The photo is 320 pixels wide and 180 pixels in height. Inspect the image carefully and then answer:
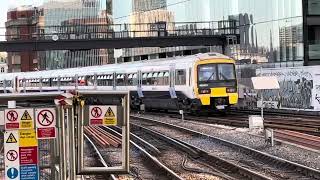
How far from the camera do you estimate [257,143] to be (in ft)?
63.5

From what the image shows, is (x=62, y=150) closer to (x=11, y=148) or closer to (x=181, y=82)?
(x=11, y=148)

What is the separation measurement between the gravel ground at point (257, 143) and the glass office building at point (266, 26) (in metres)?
21.2

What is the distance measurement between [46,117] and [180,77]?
84.8 feet

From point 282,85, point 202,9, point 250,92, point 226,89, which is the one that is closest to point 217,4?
point 202,9

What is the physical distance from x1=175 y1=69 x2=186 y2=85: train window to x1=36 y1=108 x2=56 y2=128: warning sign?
82.6 ft

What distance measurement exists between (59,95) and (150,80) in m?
30.0

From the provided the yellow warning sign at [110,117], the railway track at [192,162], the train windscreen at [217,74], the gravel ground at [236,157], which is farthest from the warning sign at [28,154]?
the train windscreen at [217,74]

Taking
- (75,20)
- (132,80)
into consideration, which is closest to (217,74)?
(132,80)

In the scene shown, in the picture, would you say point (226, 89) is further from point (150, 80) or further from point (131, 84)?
point (131, 84)

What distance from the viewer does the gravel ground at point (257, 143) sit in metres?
15.5

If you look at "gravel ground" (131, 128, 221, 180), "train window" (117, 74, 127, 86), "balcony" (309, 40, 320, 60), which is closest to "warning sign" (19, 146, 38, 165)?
"gravel ground" (131, 128, 221, 180)

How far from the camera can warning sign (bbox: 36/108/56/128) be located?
21.9 feet

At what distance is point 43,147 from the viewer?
24.0 feet

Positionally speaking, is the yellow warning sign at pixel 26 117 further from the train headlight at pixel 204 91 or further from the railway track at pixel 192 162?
the train headlight at pixel 204 91
